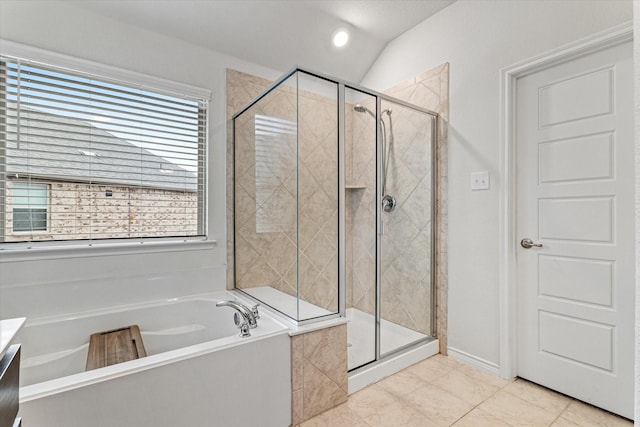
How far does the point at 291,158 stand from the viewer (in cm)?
181

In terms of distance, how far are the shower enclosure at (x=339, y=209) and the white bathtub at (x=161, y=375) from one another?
33 cm

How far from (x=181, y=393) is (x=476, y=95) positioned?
2376 millimetres

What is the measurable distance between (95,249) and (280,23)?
1.95 meters

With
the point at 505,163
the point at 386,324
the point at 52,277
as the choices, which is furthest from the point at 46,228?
the point at 505,163

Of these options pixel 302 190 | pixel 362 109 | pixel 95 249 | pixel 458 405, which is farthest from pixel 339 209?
pixel 95 249

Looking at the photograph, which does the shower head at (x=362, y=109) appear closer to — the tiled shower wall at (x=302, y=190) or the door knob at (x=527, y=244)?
the tiled shower wall at (x=302, y=190)

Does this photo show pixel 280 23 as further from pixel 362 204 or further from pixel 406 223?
pixel 406 223

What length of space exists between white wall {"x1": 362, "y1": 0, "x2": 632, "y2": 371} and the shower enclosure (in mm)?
198

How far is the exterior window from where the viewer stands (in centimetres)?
175

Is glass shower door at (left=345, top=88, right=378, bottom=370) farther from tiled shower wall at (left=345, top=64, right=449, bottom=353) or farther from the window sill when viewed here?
the window sill

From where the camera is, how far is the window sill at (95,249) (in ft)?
5.67

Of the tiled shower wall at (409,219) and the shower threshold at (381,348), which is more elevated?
the tiled shower wall at (409,219)

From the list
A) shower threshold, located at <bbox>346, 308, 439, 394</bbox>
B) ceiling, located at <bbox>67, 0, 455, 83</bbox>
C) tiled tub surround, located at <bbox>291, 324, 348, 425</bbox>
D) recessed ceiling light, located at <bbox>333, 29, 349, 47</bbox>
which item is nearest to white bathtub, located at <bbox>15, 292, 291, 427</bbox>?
tiled tub surround, located at <bbox>291, 324, 348, 425</bbox>

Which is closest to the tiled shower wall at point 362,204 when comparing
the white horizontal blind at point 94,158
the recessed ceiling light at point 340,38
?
the white horizontal blind at point 94,158
